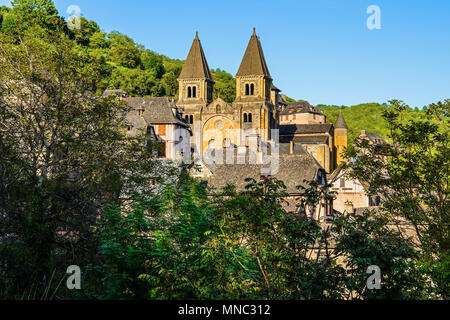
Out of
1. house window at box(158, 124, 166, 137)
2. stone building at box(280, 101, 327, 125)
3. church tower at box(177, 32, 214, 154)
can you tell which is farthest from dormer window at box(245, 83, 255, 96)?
stone building at box(280, 101, 327, 125)

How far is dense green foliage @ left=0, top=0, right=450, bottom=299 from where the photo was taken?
39.8 ft

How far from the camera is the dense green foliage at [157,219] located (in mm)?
12141

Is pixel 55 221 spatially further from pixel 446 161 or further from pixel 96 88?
pixel 446 161

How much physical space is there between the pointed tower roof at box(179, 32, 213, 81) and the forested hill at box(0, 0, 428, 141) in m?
20.1

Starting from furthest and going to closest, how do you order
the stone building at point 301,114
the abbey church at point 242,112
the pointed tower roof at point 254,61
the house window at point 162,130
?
the stone building at point 301,114
the pointed tower roof at point 254,61
the abbey church at point 242,112
the house window at point 162,130

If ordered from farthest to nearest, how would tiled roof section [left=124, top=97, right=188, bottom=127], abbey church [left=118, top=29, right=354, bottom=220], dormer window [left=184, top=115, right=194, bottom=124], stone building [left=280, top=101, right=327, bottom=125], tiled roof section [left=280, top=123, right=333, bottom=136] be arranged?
stone building [left=280, top=101, right=327, bottom=125], tiled roof section [left=280, top=123, right=333, bottom=136], dormer window [left=184, top=115, right=194, bottom=124], abbey church [left=118, top=29, right=354, bottom=220], tiled roof section [left=124, top=97, right=188, bottom=127]

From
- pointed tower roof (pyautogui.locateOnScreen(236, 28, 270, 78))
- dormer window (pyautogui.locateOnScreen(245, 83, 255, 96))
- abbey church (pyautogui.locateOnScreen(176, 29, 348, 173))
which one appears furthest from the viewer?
pointed tower roof (pyautogui.locateOnScreen(236, 28, 270, 78))

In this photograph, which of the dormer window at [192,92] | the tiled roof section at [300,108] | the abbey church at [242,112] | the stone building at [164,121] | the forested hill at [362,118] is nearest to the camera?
the stone building at [164,121]

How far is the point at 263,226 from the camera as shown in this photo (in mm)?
13125

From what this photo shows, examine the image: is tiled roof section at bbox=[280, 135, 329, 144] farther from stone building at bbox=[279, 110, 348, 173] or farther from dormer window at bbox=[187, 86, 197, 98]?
dormer window at bbox=[187, 86, 197, 98]

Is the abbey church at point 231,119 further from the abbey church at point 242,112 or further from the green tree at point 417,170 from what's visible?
the green tree at point 417,170

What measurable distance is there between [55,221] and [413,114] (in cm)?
1643

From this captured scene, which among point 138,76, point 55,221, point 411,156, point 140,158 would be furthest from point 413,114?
point 138,76

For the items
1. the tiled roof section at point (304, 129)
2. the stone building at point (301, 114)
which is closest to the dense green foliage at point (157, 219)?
the tiled roof section at point (304, 129)
